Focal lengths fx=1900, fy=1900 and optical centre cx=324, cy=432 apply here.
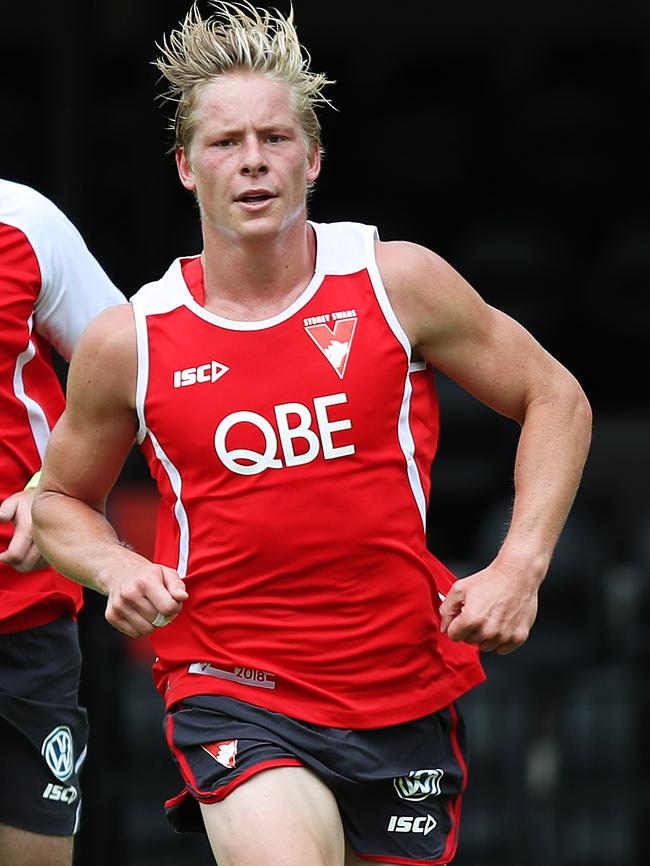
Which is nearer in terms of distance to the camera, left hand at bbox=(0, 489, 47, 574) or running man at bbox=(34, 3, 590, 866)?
running man at bbox=(34, 3, 590, 866)

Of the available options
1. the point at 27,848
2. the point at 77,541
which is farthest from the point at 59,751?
the point at 77,541

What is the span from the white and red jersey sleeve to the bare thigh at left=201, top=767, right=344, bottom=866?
31.5 inches

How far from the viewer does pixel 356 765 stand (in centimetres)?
364

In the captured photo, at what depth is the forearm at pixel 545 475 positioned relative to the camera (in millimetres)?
3578

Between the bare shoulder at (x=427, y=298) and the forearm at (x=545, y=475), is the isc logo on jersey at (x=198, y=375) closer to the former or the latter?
the bare shoulder at (x=427, y=298)

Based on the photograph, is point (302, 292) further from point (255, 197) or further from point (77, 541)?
point (77, 541)

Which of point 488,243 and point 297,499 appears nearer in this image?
point 297,499

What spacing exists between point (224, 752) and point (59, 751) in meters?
0.79

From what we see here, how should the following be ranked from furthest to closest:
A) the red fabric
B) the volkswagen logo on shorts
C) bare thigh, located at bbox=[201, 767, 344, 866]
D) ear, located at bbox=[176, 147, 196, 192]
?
1. the volkswagen logo on shorts
2. the red fabric
3. ear, located at bbox=[176, 147, 196, 192]
4. bare thigh, located at bbox=[201, 767, 344, 866]

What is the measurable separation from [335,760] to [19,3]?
238 inches

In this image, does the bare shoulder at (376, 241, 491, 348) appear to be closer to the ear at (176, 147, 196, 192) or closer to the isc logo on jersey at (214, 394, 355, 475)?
the isc logo on jersey at (214, 394, 355, 475)

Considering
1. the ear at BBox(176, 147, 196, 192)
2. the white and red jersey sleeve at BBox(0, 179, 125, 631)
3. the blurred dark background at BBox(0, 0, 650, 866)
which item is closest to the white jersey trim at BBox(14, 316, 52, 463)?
the white and red jersey sleeve at BBox(0, 179, 125, 631)

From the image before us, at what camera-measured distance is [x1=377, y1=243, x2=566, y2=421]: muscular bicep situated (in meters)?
3.72

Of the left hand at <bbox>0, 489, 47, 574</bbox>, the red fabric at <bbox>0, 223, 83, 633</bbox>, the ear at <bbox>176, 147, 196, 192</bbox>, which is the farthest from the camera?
the red fabric at <bbox>0, 223, 83, 633</bbox>
